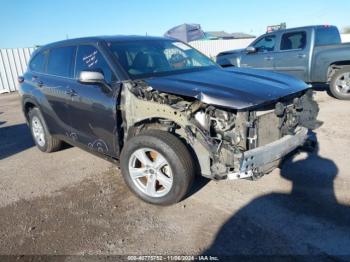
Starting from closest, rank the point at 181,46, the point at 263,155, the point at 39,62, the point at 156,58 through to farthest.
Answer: the point at 263,155, the point at 156,58, the point at 181,46, the point at 39,62

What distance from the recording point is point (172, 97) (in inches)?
136

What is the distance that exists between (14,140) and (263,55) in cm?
712

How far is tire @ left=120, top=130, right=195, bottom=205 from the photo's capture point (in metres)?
3.23

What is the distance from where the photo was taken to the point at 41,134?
5570mm

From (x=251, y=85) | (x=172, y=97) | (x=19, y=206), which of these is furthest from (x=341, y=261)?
(x=19, y=206)

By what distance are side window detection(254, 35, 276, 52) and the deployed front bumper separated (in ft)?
20.9

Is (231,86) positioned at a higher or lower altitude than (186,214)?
higher

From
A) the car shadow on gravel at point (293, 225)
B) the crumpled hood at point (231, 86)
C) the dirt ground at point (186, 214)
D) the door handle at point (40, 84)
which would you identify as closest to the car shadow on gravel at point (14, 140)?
the dirt ground at point (186, 214)

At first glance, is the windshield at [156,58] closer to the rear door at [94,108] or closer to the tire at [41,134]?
the rear door at [94,108]

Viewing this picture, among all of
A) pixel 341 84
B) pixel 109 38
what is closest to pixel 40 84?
pixel 109 38

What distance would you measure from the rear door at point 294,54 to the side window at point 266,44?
0.96 feet

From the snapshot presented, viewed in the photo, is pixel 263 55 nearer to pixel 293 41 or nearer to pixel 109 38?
pixel 293 41

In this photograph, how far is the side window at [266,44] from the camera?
9383 mm

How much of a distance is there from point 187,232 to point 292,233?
990 mm
